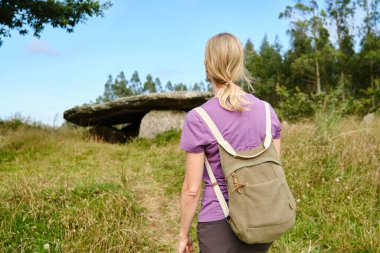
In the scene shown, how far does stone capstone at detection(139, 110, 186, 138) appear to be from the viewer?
10.1m

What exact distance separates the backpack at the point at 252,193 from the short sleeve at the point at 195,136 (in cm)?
3

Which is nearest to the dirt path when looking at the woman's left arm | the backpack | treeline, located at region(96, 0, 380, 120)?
the woman's left arm

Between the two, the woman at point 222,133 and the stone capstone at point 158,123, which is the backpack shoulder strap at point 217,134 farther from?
the stone capstone at point 158,123

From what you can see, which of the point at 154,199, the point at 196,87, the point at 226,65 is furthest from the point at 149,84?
the point at 226,65

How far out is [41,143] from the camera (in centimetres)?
841

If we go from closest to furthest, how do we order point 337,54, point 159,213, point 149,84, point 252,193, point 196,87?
1. point 252,193
2. point 159,213
3. point 337,54
4. point 149,84
5. point 196,87

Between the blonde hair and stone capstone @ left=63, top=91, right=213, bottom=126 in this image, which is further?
stone capstone @ left=63, top=91, right=213, bottom=126

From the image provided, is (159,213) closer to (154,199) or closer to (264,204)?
(154,199)

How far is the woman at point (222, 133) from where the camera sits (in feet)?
6.57

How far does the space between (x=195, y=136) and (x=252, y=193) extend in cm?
41

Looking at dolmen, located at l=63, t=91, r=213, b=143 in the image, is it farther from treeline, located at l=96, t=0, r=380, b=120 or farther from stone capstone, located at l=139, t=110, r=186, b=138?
treeline, located at l=96, t=0, r=380, b=120

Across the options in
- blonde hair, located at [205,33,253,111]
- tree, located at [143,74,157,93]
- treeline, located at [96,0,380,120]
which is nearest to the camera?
blonde hair, located at [205,33,253,111]

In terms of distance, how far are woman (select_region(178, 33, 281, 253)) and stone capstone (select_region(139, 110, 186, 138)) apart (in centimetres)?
794

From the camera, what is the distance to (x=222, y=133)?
6.56ft
